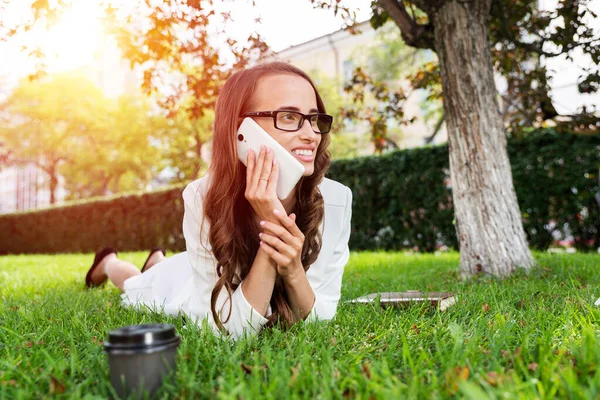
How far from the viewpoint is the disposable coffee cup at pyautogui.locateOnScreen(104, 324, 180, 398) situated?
5.15 ft

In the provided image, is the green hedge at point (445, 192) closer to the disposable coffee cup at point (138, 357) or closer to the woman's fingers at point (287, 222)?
the woman's fingers at point (287, 222)

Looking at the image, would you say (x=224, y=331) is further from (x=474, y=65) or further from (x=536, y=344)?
(x=474, y=65)

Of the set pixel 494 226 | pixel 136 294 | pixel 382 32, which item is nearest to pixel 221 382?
pixel 136 294

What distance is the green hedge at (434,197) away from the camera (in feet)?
23.9

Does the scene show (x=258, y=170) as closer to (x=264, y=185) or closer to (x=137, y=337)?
(x=264, y=185)

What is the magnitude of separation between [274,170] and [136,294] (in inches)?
88.3

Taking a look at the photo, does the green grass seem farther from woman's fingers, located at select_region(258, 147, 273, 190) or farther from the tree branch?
the tree branch

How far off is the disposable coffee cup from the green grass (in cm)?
8

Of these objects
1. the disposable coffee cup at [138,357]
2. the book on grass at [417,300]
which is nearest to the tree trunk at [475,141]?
the book on grass at [417,300]

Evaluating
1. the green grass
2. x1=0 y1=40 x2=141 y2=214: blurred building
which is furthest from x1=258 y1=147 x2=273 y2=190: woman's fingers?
x1=0 y1=40 x2=141 y2=214: blurred building

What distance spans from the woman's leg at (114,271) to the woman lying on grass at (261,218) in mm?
2174

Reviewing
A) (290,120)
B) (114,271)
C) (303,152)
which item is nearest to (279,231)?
(303,152)

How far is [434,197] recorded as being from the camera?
8.62m

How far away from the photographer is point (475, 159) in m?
4.98
